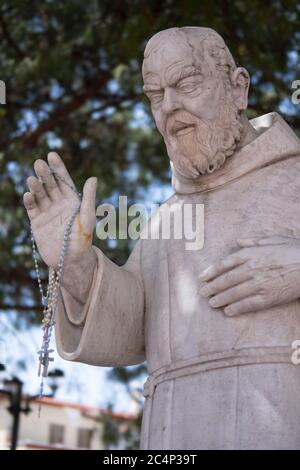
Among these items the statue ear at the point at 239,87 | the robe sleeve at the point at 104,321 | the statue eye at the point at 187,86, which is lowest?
the robe sleeve at the point at 104,321

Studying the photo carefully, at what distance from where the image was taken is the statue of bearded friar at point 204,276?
18.5 feet

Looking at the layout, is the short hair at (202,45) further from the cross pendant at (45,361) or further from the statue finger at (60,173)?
the cross pendant at (45,361)

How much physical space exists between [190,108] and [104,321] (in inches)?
44.9

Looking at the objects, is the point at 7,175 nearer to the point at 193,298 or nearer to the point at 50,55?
the point at 50,55

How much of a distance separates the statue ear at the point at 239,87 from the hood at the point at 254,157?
190mm

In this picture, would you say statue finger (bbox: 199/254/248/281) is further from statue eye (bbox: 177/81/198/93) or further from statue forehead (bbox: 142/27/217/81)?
statue forehead (bbox: 142/27/217/81)

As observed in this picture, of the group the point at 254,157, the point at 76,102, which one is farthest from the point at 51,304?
the point at 76,102

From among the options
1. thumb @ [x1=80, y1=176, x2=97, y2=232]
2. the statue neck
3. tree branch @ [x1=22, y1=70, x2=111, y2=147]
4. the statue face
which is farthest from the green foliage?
thumb @ [x1=80, y1=176, x2=97, y2=232]

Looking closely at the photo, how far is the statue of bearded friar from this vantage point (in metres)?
5.65

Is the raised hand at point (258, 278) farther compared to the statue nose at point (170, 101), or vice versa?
the statue nose at point (170, 101)

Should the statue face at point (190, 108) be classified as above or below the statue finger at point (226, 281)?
above

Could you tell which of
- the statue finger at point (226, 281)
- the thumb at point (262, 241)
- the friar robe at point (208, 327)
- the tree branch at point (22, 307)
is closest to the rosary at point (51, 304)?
the friar robe at point (208, 327)
